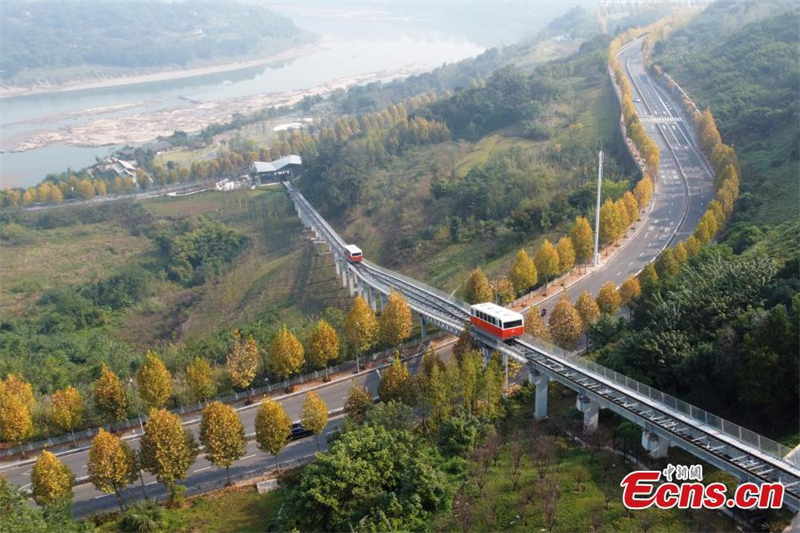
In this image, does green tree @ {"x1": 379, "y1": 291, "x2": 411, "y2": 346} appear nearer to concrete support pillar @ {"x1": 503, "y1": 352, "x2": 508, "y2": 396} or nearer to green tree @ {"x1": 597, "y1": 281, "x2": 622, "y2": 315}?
concrete support pillar @ {"x1": 503, "y1": 352, "x2": 508, "y2": 396}

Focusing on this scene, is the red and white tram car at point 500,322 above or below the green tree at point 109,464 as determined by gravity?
above

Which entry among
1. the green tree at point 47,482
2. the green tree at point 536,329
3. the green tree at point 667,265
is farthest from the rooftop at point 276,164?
the green tree at point 47,482

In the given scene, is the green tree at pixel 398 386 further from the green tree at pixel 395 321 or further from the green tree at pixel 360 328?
the green tree at pixel 395 321

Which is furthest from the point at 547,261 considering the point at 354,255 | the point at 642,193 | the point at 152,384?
the point at 152,384

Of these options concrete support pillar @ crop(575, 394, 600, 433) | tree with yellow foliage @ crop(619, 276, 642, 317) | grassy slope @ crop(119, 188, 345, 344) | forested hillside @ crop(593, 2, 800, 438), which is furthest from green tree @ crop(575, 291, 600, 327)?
→ grassy slope @ crop(119, 188, 345, 344)

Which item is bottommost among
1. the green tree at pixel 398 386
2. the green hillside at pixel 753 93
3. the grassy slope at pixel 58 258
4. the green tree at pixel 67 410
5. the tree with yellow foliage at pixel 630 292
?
the grassy slope at pixel 58 258

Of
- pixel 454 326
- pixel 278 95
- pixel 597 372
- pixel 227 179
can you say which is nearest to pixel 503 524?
pixel 597 372

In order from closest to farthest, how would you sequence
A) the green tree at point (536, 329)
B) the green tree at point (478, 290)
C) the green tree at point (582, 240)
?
the green tree at point (536, 329)
the green tree at point (478, 290)
the green tree at point (582, 240)
